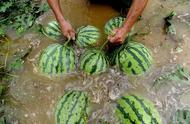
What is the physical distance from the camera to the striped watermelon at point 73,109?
276 cm

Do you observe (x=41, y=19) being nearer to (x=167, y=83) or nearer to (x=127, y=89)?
(x=127, y=89)

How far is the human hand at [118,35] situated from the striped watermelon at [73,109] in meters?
0.54

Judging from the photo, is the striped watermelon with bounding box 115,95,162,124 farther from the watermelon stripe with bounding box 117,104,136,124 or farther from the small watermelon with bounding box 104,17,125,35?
the small watermelon with bounding box 104,17,125,35

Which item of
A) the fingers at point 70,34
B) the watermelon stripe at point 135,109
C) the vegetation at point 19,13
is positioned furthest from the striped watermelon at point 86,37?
the vegetation at point 19,13

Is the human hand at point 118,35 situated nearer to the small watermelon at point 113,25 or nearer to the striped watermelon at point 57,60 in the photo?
the small watermelon at point 113,25

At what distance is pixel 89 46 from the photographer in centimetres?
340

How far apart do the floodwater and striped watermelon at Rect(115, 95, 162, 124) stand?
354 mm

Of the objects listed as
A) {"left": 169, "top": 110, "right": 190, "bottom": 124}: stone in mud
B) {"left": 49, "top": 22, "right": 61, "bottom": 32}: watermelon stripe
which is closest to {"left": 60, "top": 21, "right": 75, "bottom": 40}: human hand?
{"left": 49, "top": 22, "right": 61, "bottom": 32}: watermelon stripe

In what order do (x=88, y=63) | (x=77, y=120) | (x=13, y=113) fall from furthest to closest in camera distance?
(x=13, y=113) → (x=88, y=63) → (x=77, y=120)

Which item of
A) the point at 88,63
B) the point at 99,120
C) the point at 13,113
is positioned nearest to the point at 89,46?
the point at 88,63

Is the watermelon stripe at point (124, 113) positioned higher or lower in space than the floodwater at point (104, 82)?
lower

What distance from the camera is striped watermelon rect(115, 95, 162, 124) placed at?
8.83 feet

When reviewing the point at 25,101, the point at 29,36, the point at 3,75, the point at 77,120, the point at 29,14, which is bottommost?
the point at 77,120

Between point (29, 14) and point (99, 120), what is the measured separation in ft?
4.86
